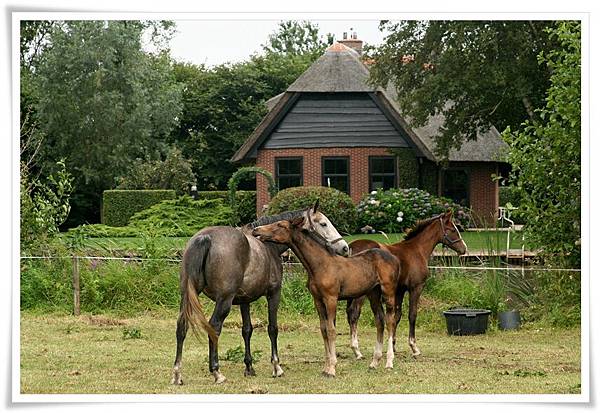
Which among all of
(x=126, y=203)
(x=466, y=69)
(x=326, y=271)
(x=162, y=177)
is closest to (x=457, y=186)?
(x=466, y=69)

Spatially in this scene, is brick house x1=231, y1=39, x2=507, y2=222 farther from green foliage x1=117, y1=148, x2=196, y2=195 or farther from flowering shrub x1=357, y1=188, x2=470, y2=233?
green foliage x1=117, y1=148, x2=196, y2=195

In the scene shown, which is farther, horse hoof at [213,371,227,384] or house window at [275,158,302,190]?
house window at [275,158,302,190]

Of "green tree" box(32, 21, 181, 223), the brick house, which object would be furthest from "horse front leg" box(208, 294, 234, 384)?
"green tree" box(32, 21, 181, 223)

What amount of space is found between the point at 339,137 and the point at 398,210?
475 centimetres

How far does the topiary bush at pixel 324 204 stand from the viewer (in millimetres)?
31000

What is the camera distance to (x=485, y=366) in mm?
12367

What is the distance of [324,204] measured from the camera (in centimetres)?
3122

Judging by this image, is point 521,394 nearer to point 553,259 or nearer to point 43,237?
point 553,259

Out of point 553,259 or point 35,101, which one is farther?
point 35,101

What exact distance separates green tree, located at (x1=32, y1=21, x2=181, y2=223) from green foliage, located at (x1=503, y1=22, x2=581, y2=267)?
2694 cm

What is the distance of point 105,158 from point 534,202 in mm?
27751

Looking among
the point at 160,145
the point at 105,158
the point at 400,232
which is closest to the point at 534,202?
the point at 400,232

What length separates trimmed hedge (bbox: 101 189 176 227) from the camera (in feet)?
122

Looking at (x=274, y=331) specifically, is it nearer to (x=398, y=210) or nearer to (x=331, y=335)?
(x=331, y=335)
